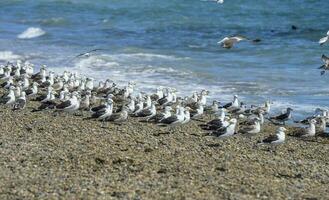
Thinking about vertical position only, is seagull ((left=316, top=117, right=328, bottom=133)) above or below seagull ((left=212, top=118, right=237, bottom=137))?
below

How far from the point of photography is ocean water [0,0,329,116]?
30.2 m

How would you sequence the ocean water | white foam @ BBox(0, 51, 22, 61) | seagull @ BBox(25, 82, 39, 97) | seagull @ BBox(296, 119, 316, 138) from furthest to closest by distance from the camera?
white foam @ BBox(0, 51, 22, 61)
the ocean water
seagull @ BBox(25, 82, 39, 97)
seagull @ BBox(296, 119, 316, 138)

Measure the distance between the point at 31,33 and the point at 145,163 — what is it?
33917 millimetres

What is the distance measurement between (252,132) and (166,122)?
7.70 ft

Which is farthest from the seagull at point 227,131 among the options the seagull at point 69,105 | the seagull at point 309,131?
the seagull at point 69,105

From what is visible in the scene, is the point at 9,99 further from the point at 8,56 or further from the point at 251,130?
the point at 8,56

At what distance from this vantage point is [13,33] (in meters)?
48.6

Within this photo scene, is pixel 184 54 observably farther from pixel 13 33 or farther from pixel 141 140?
pixel 141 140

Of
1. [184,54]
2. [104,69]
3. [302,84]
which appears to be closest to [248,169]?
[302,84]

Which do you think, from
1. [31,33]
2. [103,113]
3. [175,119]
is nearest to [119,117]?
[103,113]

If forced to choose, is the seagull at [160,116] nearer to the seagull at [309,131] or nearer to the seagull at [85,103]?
the seagull at [85,103]

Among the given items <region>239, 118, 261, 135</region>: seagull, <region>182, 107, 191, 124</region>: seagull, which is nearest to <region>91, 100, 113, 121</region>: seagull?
<region>182, 107, 191, 124</region>: seagull

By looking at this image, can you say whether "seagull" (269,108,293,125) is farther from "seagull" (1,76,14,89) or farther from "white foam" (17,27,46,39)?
"white foam" (17,27,46,39)

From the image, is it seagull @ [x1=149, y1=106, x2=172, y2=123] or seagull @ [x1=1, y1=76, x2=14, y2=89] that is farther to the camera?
seagull @ [x1=1, y1=76, x2=14, y2=89]
